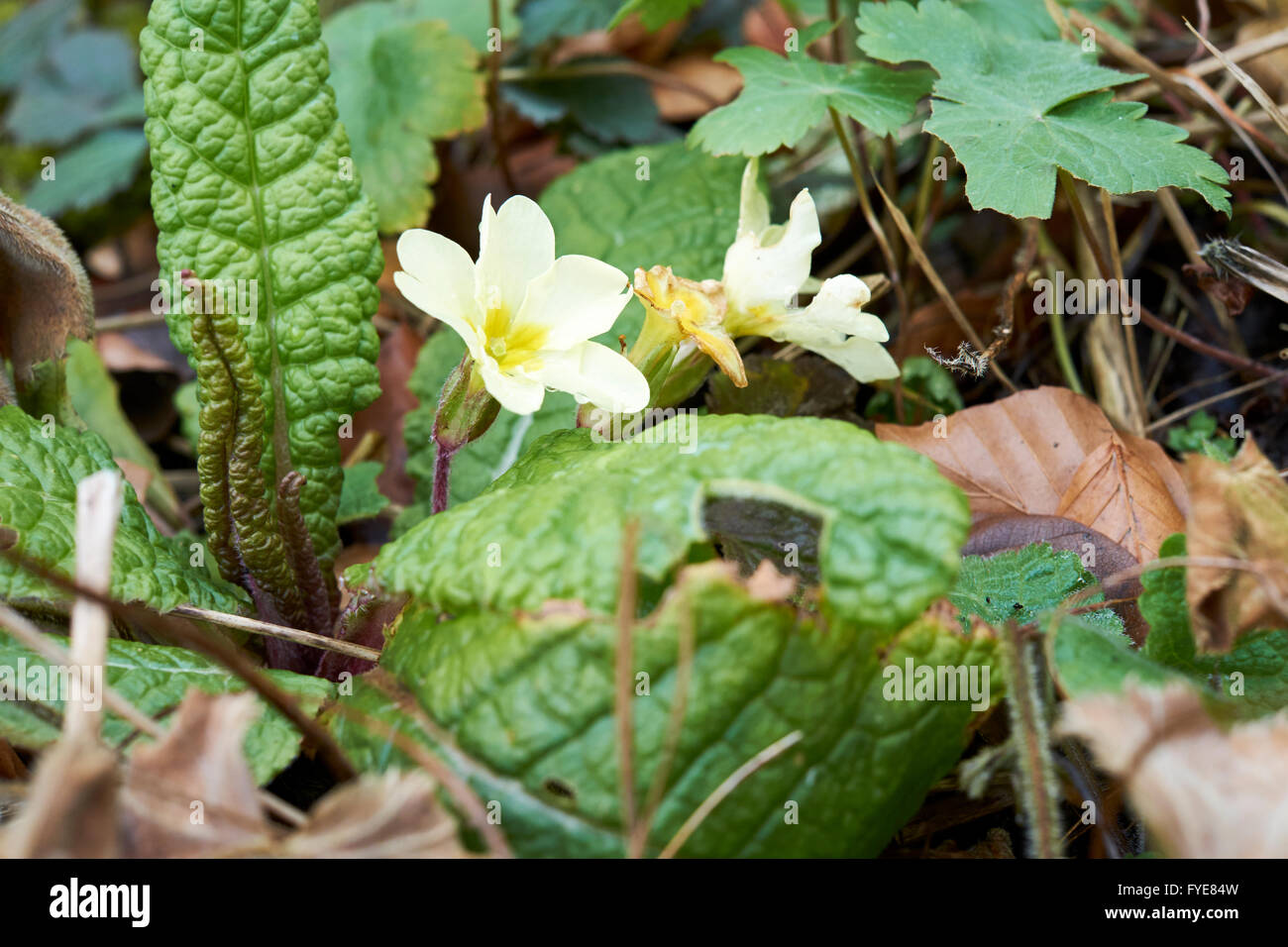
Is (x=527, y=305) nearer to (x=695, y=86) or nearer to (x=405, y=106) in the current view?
(x=405, y=106)

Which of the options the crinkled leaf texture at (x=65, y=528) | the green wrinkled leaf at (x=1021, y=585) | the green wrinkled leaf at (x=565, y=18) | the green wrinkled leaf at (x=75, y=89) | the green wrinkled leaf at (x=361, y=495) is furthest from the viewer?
the green wrinkled leaf at (x=75, y=89)

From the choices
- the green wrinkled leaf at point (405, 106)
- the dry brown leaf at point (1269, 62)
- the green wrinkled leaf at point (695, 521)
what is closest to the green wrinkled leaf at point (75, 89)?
the green wrinkled leaf at point (405, 106)

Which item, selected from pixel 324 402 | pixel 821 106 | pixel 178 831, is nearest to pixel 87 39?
pixel 324 402

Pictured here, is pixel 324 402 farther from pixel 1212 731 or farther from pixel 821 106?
pixel 1212 731

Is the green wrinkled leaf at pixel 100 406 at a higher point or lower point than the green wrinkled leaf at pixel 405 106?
lower

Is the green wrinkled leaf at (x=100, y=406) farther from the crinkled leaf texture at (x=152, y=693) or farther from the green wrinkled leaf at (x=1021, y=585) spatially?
the green wrinkled leaf at (x=1021, y=585)

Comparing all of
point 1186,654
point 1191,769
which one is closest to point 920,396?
point 1186,654
